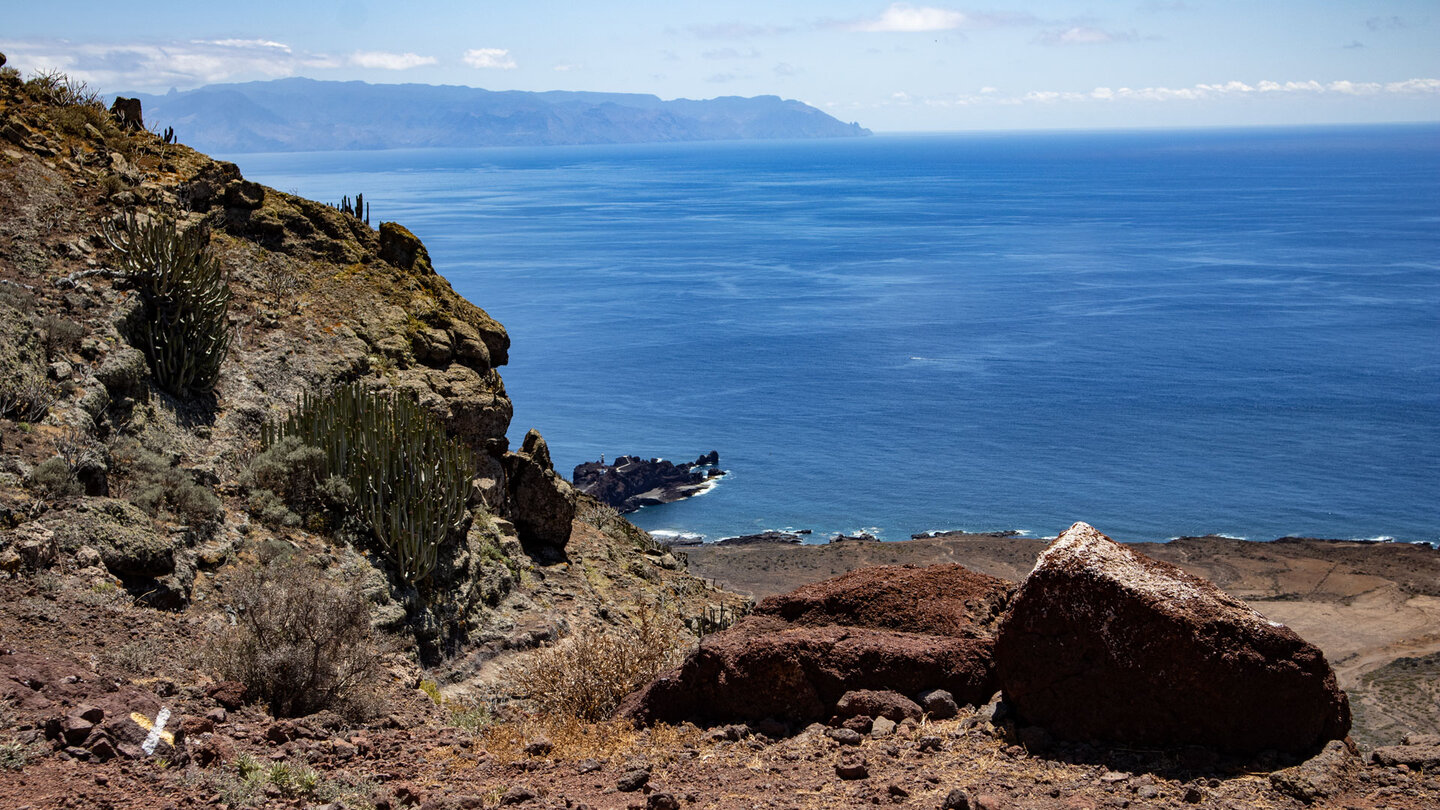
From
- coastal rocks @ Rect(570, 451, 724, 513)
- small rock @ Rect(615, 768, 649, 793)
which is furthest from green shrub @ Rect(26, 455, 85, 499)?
coastal rocks @ Rect(570, 451, 724, 513)

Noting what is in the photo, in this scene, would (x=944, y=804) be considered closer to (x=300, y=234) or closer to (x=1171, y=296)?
(x=300, y=234)

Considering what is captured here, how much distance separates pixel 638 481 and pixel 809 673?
44121 mm

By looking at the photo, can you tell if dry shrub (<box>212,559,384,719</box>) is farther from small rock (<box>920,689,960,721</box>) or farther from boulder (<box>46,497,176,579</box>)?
small rock (<box>920,689,960,721</box>)

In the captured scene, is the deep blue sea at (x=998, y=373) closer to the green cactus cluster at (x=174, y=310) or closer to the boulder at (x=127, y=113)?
the boulder at (x=127, y=113)

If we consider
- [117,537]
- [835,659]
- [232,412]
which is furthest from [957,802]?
[232,412]

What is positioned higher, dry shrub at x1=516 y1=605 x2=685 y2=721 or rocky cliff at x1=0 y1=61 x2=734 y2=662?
rocky cliff at x1=0 y1=61 x2=734 y2=662

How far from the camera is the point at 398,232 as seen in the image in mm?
16000

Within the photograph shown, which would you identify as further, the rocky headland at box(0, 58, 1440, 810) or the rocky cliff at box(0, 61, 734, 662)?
the rocky cliff at box(0, 61, 734, 662)

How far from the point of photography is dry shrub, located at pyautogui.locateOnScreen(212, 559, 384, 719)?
257 inches

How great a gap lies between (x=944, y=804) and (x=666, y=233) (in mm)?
131146

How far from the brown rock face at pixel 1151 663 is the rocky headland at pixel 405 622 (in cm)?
2

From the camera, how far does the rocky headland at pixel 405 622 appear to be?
5.17 metres

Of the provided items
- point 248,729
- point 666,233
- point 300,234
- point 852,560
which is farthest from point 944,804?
point 666,233

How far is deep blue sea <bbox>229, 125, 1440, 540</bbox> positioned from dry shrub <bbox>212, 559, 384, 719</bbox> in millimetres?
39220
